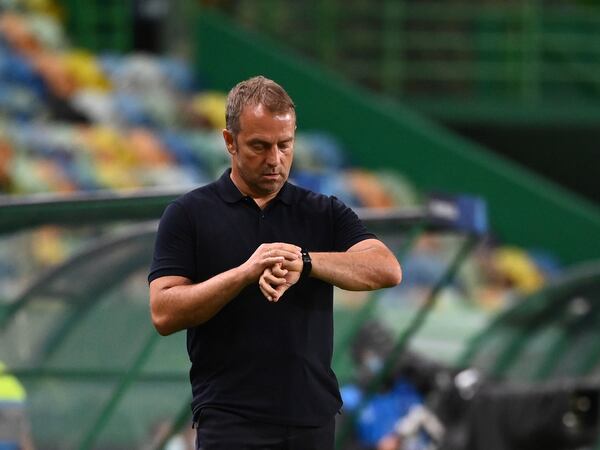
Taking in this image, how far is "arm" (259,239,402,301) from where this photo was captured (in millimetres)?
4449

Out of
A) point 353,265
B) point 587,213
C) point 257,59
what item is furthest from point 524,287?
point 353,265

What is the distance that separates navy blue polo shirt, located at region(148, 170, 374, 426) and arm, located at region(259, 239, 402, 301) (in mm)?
93

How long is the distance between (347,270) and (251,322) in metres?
0.29

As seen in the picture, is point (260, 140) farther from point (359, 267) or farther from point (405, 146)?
point (405, 146)

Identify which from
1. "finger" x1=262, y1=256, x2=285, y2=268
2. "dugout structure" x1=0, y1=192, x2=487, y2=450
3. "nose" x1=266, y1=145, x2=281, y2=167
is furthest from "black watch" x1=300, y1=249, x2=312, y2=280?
"dugout structure" x1=0, y1=192, x2=487, y2=450

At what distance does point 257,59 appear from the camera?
18031mm

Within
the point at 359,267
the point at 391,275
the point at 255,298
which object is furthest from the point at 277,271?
the point at 391,275

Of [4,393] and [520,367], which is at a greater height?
[4,393]

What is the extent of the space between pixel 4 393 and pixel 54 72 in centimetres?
881

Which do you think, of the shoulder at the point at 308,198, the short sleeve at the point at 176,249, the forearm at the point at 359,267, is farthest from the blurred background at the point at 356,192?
the forearm at the point at 359,267

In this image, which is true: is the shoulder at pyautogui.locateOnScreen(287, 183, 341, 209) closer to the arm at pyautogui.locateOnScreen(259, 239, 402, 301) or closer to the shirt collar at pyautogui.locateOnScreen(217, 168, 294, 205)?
the shirt collar at pyautogui.locateOnScreen(217, 168, 294, 205)

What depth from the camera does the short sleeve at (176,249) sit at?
467 centimetres

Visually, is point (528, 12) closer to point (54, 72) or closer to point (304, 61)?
point (304, 61)

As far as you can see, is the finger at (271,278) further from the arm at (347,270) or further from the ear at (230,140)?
the ear at (230,140)
